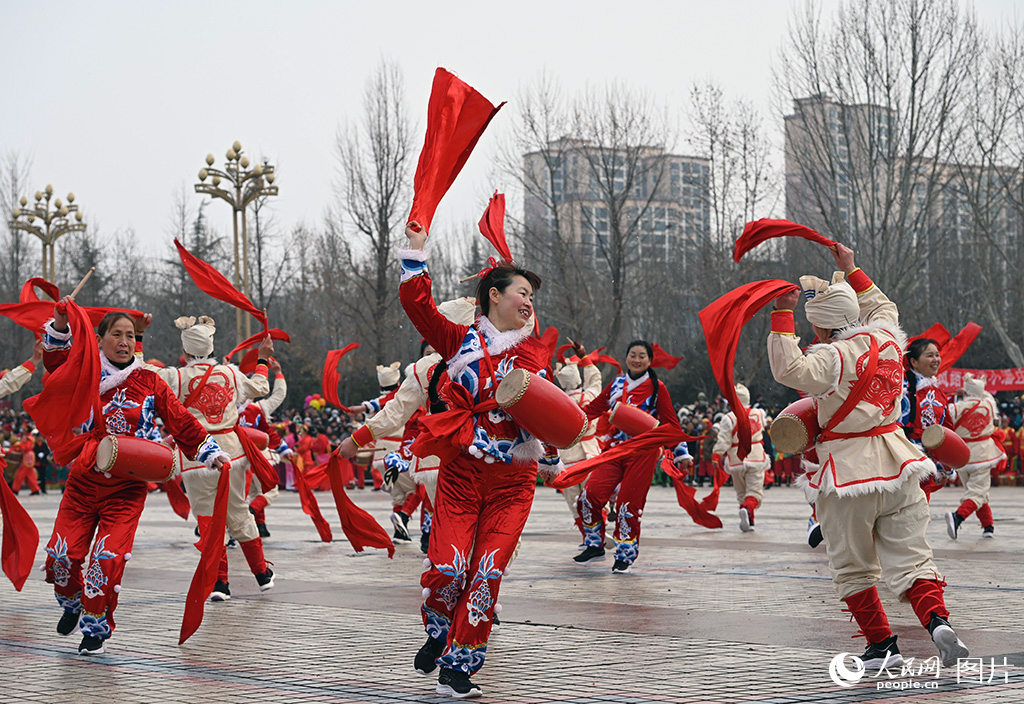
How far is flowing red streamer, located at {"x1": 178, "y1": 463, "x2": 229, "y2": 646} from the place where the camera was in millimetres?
6578

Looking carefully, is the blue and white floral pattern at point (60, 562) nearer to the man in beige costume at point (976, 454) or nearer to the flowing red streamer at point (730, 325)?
the flowing red streamer at point (730, 325)

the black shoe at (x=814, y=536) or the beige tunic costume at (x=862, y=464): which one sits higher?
the beige tunic costume at (x=862, y=464)

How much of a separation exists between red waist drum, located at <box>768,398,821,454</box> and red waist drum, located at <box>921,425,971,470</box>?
3873 mm

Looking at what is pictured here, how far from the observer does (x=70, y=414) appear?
6.70 m

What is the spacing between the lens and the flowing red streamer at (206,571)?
21.6ft

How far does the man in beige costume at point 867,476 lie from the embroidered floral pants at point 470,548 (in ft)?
4.78

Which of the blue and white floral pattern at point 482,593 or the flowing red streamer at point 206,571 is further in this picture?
the flowing red streamer at point 206,571

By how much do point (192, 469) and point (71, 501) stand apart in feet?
9.28

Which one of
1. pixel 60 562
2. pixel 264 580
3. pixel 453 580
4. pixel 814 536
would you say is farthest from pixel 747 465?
pixel 453 580

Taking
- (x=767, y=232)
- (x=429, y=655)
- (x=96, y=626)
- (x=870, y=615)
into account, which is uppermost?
(x=767, y=232)

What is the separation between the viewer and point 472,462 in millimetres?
5645

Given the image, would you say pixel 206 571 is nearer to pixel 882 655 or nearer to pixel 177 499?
pixel 177 499

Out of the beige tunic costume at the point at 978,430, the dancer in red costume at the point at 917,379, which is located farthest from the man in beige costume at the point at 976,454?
the dancer in red costume at the point at 917,379

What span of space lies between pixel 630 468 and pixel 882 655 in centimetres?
476
